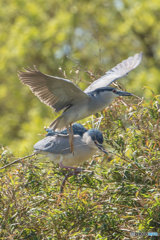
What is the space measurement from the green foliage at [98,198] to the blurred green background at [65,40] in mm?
5085

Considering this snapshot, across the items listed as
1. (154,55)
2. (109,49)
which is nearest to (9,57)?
(109,49)

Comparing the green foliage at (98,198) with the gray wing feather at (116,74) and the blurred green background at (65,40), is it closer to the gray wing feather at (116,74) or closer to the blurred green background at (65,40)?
the gray wing feather at (116,74)

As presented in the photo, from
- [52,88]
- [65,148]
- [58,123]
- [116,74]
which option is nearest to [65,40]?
[116,74]

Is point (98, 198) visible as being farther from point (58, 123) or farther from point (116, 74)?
point (116, 74)

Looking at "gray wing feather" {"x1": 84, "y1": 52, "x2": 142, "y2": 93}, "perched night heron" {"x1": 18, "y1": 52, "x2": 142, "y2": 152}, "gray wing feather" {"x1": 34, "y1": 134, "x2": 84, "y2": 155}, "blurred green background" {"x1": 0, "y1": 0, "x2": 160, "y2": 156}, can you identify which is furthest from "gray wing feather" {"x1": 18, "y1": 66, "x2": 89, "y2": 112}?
"blurred green background" {"x1": 0, "y1": 0, "x2": 160, "y2": 156}

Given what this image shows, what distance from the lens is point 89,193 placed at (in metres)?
2.41

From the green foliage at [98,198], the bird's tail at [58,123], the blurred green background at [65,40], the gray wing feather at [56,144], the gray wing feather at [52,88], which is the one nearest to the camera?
the green foliage at [98,198]

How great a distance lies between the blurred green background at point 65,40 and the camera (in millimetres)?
8070

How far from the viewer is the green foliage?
6.85ft

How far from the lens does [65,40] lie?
8305 mm

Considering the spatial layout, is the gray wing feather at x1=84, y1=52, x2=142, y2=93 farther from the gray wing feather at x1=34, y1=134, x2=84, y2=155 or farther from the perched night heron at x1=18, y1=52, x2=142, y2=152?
the gray wing feather at x1=34, y1=134, x2=84, y2=155

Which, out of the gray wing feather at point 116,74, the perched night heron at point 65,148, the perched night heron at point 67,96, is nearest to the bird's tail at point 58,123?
the perched night heron at point 67,96

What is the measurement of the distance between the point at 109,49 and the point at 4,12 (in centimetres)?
324

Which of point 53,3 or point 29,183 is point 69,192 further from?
point 53,3
